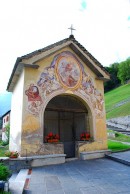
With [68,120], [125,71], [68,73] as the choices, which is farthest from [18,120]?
[125,71]

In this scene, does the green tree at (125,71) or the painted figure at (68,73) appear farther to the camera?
the green tree at (125,71)

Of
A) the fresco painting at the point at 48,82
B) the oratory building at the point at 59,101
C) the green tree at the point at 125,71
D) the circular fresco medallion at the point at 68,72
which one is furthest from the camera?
the green tree at the point at 125,71

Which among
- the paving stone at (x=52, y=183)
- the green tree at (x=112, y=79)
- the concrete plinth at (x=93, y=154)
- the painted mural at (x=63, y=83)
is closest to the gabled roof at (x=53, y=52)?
the painted mural at (x=63, y=83)

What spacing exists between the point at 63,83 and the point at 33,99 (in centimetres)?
225

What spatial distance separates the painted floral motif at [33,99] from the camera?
33.4ft

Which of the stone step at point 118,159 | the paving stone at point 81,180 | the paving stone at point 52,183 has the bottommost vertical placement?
the paving stone at point 52,183

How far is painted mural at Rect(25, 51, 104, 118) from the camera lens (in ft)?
34.2

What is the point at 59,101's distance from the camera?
42.3 ft

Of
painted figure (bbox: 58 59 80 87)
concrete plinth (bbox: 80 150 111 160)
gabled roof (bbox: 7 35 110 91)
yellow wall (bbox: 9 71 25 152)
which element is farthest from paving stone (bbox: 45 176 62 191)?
gabled roof (bbox: 7 35 110 91)

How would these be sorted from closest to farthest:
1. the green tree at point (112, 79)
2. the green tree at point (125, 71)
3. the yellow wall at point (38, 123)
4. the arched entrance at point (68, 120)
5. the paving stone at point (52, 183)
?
the paving stone at point (52, 183)
the yellow wall at point (38, 123)
the arched entrance at point (68, 120)
the green tree at point (125, 71)
the green tree at point (112, 79)

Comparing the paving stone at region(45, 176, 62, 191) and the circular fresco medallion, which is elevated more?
the circular fresco medallion

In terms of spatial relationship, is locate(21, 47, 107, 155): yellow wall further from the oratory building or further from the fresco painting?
the fresco painting

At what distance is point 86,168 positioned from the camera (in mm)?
8805

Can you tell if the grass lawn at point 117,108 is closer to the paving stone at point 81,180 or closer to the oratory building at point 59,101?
the oratory building at point 59,101
